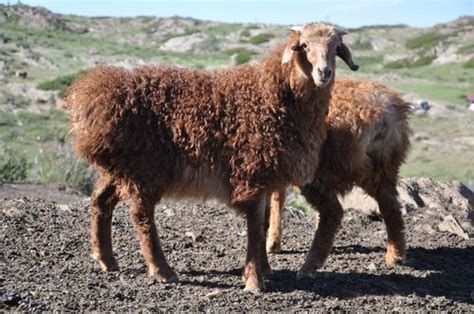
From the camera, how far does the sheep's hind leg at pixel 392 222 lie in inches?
410

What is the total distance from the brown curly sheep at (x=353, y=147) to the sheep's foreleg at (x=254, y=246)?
98 cm

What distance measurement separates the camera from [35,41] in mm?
48531

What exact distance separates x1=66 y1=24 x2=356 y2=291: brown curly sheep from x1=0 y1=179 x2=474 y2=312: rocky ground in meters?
0.55

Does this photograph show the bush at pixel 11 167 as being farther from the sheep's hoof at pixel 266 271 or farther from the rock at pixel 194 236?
the sheep's hoof at pixel 266 271

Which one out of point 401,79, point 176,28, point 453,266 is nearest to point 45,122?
point 453,266

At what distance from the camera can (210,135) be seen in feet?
28.3

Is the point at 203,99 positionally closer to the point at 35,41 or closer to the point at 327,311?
the point at 327,311

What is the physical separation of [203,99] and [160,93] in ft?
1.44

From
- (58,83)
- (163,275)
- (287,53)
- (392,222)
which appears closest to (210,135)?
(287,53)

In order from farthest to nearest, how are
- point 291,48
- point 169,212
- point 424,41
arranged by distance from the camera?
1. point 424,41
2. point 169,212
3. point 291,48

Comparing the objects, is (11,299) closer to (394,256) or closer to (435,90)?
(394,256)

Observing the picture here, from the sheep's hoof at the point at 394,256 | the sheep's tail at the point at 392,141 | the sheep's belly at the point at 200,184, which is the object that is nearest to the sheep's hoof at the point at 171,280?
the sheep's belly at the point at 200,184

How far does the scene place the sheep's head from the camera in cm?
823

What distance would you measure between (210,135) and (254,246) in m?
1.18
